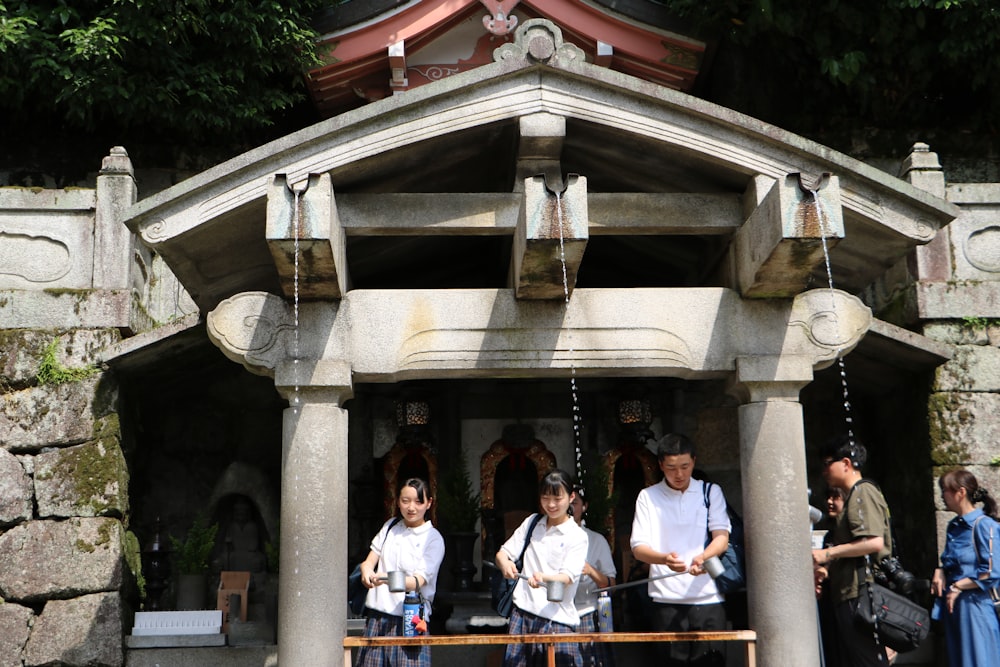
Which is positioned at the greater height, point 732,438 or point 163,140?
point 163,140

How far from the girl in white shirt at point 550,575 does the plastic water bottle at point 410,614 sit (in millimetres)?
604

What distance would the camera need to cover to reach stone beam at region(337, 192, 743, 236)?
24.7 ft

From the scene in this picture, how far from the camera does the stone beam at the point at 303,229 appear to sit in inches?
261

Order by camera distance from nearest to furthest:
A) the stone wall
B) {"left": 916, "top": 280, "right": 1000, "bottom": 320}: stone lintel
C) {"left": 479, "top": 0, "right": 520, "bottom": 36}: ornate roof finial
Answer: the stone wall < {"left": 916, "top": 280, "right": 1000, "bottom": 320}: stone lintel < {"left": 479, "top": 0, "right": 520, "bottom": 36}: ornate roof finial

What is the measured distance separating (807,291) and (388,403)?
4504 millimetres

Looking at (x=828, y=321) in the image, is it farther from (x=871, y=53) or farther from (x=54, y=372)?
(x=871, y=53)

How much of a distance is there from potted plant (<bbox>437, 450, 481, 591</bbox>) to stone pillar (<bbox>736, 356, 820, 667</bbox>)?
315 centimetres

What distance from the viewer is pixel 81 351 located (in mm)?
8906

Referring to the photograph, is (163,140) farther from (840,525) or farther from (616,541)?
(840,525)

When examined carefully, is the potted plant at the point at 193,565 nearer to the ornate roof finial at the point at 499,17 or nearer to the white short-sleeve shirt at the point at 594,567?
the white short-sleeve shirt at the point at 594,567

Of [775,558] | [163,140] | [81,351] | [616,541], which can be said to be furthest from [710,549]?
[163,140]

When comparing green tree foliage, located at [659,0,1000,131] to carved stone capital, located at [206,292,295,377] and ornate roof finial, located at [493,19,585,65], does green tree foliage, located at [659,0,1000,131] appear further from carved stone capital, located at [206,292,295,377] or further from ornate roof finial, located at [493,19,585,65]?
carved stone capital, located at [206,292,295,377]

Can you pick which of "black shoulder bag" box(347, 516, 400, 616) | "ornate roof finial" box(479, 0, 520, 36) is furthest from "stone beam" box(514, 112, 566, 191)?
"ornate roof finial" box(479, 0, 520, 36)

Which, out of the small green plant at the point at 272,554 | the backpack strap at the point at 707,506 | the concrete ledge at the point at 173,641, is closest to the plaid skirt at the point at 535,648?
the backpack strap at the point at 707,506
